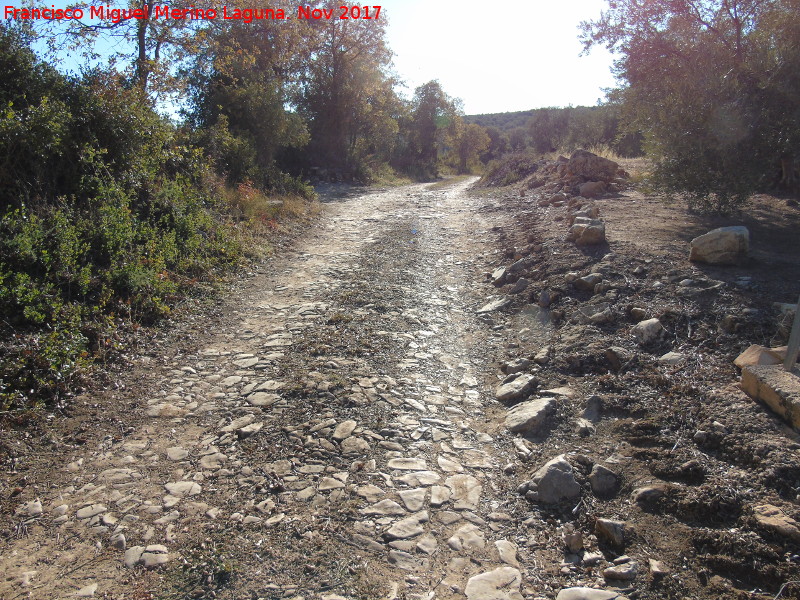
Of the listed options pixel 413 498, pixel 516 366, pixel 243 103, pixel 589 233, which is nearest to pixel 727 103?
pixel 589 233

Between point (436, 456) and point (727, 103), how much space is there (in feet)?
22.7

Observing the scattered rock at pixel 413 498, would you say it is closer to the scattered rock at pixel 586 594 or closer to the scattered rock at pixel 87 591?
the scattered rock at pixel 586 594

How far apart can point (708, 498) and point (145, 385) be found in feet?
14.3

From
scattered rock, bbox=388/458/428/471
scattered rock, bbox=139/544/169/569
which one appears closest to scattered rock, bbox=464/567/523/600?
scattered rock, bbox=388/458/428/471

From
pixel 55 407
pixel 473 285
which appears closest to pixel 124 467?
pixel 55 407

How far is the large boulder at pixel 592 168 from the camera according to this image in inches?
502

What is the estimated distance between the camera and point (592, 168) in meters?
13.0

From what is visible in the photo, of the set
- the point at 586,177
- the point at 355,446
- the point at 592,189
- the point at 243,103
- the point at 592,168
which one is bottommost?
the point at 355,446

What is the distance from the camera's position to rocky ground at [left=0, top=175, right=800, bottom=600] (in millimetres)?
2564

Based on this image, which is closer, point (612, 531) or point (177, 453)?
point (612, 531)

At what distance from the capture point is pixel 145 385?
4.56 m

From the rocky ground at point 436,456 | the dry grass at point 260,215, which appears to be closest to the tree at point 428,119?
the dry grass at point 260,215

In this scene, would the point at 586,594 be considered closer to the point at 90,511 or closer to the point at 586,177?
the point at 90,511

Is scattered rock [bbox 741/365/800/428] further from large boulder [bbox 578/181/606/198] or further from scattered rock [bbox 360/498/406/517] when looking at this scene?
large boulder [bbox 578/181/606/198]
